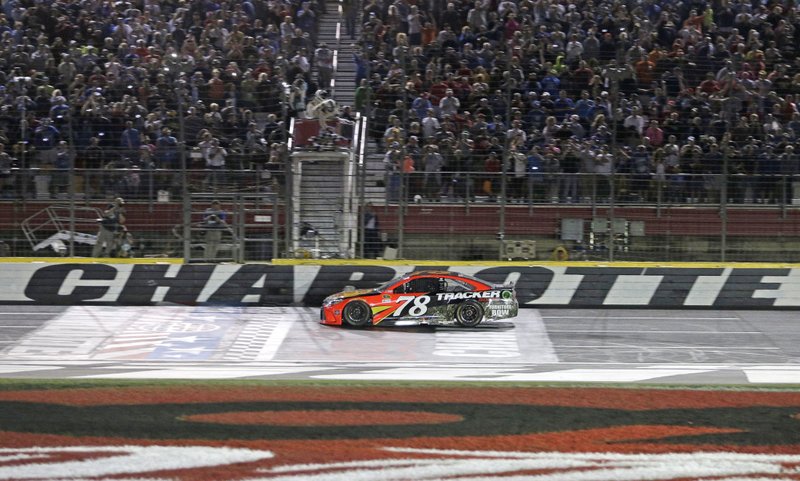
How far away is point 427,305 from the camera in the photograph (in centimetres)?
1900

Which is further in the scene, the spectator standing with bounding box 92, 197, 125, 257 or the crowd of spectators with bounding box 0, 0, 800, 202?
the crowd of spectators with bounding box 0, 0, 800, 202

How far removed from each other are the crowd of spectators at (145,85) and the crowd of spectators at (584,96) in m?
2.15

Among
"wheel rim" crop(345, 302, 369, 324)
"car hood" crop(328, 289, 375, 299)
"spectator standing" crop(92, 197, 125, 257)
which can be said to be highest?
"spectator standing" crop(92, 197, 125, 257)

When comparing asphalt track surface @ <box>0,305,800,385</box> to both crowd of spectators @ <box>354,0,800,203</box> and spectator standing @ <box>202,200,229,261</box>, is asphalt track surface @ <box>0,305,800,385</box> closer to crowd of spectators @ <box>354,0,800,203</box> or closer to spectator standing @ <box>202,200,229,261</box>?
spectator standing @ <box>202,200,229,261</box>

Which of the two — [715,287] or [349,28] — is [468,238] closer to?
[715,287]

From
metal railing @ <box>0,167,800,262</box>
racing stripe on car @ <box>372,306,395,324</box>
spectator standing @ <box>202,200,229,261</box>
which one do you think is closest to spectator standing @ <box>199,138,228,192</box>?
metal railing @ <box>0,167,800,262</box>

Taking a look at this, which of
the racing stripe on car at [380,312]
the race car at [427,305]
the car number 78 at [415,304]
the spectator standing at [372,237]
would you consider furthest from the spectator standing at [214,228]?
the car number 78 at [415,304]

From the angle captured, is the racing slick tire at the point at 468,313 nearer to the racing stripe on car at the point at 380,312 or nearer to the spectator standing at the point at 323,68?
the racing stripe on car at the point at 380,312

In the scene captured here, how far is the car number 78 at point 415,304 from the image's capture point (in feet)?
62.2

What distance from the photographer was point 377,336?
18.3 metres

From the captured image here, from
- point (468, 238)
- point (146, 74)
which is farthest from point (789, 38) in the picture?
point (146, 74)

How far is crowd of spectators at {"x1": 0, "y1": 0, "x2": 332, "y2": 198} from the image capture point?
2319cm

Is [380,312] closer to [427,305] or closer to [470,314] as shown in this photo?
[427,305]

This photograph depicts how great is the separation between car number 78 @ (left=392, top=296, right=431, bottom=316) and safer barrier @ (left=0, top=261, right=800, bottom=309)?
2.28 metres
